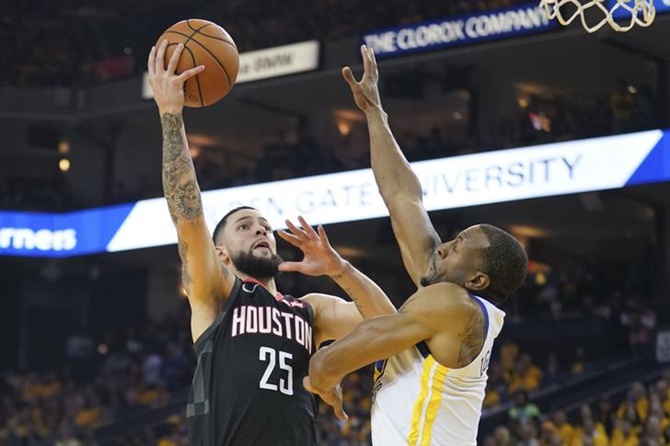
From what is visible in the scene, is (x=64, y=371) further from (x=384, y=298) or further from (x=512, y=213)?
(x=384, y=298)

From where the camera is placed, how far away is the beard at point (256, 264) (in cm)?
469

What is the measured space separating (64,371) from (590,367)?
37.5ft

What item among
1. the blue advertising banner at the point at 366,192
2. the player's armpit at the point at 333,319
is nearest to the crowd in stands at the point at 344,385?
the blue advertising banner at the point at 366,192

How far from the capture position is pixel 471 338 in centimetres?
377

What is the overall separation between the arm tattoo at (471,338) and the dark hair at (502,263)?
146 millimetres

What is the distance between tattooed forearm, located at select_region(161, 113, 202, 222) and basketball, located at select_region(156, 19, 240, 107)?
221 mm

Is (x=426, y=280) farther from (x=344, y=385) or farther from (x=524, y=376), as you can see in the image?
(x=344, y=385)

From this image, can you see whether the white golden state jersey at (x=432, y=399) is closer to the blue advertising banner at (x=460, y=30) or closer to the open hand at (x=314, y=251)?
the open hand at (x=314, y=251)

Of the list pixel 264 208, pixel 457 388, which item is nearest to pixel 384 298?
pixel 457 388

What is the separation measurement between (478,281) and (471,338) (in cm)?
20

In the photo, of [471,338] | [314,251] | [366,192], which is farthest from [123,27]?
[471,338]

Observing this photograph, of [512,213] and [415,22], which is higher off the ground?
[415,22]

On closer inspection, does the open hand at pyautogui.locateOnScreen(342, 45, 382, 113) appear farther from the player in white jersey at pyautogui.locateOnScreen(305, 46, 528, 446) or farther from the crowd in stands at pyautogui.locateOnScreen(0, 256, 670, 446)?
the crowd in stands at pyautogui.locateOnScreen(0, 256, 670, 446)

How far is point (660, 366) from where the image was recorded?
14961 millimetres
